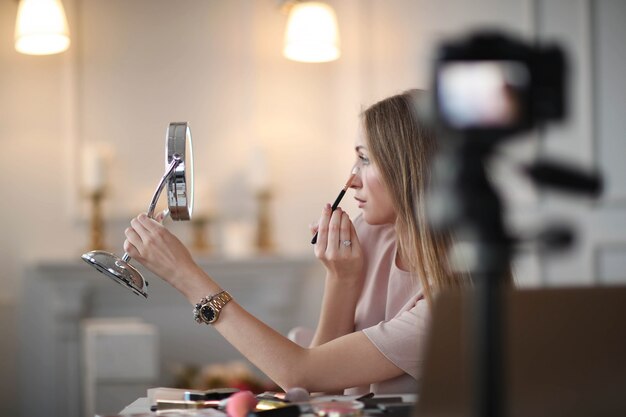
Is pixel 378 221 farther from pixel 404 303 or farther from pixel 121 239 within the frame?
pixel 121 239

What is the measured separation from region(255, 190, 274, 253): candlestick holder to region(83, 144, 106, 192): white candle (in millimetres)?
627

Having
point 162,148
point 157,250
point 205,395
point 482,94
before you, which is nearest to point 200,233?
point 162,148

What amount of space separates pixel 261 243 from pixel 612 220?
54.5 inches

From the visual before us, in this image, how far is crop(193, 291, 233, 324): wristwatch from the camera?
1.49 meters

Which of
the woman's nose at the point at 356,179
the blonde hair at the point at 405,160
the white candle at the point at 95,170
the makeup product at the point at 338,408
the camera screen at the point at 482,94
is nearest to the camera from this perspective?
the camera screen at the point at 482,94

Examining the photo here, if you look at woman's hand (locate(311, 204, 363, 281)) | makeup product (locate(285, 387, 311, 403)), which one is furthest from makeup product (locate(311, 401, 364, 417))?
woman's hand (locate(311, 204, 363, 281))

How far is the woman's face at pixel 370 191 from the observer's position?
1676 mm

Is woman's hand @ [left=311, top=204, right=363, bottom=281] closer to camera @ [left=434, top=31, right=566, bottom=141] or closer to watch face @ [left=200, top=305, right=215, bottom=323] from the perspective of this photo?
watch face @ [left=200, top=305, right=215, bottom=323]

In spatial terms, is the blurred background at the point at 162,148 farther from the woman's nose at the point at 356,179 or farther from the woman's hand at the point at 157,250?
the woman's hand at the point at 157,250

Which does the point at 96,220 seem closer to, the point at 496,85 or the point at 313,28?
the point at 313,28

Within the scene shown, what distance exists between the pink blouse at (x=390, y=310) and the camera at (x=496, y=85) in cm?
87

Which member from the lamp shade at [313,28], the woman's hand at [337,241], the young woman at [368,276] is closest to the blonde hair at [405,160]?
the young woman at [368,276]

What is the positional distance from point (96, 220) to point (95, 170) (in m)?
0.21

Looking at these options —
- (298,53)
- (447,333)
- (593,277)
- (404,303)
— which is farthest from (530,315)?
(298,53)
